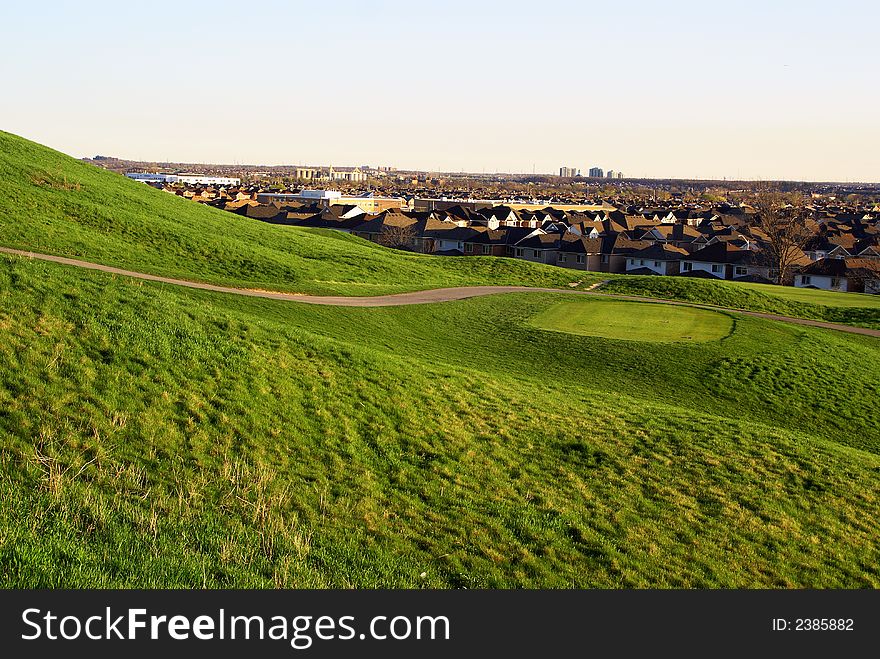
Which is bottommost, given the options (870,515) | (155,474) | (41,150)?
(870,515)

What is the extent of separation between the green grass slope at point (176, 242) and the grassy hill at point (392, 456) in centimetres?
766

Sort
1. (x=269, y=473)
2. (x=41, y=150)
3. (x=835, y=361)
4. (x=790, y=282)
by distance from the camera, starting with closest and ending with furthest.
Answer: (x=269, y=473) < (x=835, y=361) < (x=41, y=150) < (x=790, y=282)

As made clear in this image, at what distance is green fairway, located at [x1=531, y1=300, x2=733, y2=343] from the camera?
98.7ft

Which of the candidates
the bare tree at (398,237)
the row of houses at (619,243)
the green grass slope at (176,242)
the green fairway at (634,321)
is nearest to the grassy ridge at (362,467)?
the green fairway at (634,321)

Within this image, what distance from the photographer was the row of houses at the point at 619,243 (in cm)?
7819

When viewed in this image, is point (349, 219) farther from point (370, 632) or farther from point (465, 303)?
point (370, 632)

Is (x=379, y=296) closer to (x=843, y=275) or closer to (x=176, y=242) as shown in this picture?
(x=176, y=242)

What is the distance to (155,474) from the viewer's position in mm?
11797

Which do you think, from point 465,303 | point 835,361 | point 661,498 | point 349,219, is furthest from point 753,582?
point 349,219

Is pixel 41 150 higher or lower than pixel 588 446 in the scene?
higher

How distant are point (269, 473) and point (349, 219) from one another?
97315mm

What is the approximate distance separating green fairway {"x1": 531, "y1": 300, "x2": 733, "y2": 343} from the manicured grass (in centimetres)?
734

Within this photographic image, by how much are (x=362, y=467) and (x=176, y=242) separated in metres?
26.0

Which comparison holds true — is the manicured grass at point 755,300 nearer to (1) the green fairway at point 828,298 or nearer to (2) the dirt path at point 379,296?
(1) the green fairway at point 828,298
